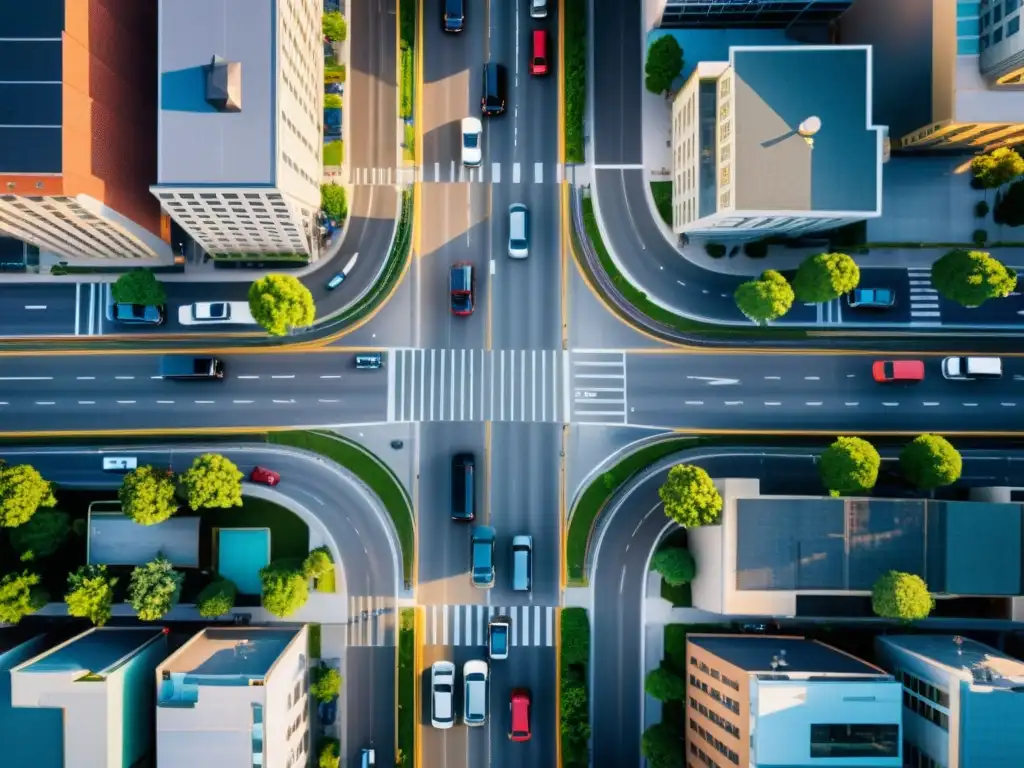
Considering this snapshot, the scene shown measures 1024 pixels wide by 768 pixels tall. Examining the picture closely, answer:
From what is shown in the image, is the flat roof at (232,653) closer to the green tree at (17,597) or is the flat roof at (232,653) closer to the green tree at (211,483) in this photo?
the green tree at (211,483)

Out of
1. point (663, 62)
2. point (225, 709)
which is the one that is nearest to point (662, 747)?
point (225, 709)

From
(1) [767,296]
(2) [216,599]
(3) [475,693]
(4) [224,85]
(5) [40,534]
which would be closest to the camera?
(4) [224,85]

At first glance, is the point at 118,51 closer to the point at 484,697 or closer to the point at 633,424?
the point at 633,424

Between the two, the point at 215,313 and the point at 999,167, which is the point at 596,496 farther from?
the point at 999,167

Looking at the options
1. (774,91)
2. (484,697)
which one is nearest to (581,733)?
(484,697)

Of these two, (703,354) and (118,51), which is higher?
(118,51)

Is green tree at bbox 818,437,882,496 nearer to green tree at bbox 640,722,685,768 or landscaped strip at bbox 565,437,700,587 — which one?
landscaped strip at bbox 565,437,700,587

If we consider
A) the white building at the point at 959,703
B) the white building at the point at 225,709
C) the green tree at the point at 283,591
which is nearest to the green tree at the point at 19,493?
the white building at the point at 225,709
